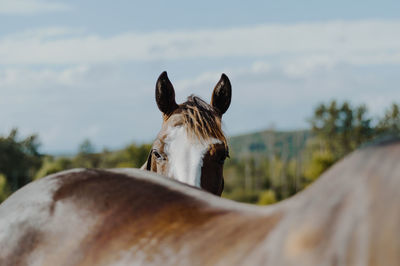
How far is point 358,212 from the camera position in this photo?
6.02 ft

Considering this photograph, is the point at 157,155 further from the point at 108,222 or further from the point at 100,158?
the point at 100,158

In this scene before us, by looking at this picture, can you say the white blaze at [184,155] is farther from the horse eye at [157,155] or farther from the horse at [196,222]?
the horse at [196,222]

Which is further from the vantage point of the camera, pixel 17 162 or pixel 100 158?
pixel 100 158

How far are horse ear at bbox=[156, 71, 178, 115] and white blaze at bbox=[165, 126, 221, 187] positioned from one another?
540 mm

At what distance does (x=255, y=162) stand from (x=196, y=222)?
107427mm

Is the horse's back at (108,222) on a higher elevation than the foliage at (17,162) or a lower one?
higher

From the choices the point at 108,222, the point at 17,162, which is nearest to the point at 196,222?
the point at 108,222

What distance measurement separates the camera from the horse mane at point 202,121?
4.91 m

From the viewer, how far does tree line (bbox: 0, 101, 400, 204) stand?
65125 millimetres

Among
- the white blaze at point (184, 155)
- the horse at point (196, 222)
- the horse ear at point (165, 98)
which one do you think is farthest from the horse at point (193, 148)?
the horse at point (196, 222)

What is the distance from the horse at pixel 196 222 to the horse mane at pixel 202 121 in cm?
173

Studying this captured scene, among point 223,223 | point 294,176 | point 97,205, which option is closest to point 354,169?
point 223,223

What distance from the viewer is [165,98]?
5.51m

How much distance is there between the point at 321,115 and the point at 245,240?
87.8 meters
